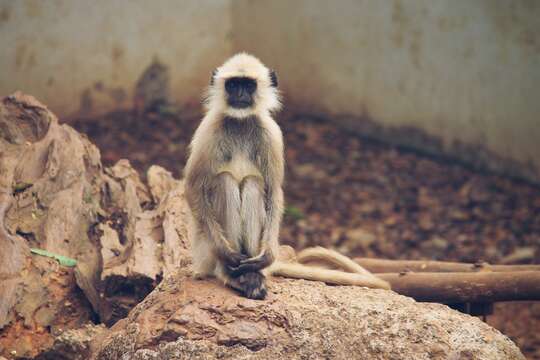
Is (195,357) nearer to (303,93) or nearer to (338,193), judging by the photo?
(338,193)

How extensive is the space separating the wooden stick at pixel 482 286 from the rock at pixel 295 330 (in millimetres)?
899

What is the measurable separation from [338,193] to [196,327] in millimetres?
6265

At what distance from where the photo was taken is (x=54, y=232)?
6898 mm

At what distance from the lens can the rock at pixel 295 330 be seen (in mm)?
5273

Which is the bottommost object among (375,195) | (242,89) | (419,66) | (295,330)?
(295,330)

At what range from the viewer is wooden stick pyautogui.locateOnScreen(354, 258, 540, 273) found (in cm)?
695

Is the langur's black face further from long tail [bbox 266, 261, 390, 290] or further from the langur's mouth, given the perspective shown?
long tail [bbox 266, 261, 390, 290]

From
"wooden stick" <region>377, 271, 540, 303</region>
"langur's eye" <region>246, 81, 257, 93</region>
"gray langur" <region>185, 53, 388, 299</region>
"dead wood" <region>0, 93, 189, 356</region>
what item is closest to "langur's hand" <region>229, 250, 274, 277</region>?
"gray langur" <region>185, 53, 388, 299</region>

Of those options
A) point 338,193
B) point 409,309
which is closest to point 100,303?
point 409,309

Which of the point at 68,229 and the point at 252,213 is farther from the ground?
the point at 252,213

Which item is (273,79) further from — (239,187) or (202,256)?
(202,256)

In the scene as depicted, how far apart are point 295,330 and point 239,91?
1760 mm

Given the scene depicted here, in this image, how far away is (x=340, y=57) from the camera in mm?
12188

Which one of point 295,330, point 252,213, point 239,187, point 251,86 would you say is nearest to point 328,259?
point 252,213
